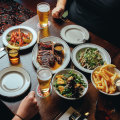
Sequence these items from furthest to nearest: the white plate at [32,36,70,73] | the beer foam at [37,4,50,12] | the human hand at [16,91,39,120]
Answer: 1. the beer foam at [37,4,50,12]
2. the white plate at [32,36,70,73]
3. the human hand at [16,91,39,120]

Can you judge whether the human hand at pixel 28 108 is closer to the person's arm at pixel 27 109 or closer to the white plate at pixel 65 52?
the person's arm at pixel 27 109

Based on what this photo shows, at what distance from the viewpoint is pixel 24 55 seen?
67.5 inches

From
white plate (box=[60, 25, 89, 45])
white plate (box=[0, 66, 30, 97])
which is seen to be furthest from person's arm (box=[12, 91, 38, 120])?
white plate (box=[60, 25, 89, 45])

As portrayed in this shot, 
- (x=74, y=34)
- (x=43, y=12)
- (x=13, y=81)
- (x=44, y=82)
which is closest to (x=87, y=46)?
(x=74, y=34)

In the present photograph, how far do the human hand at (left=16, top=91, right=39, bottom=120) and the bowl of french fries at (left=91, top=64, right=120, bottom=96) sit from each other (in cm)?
59

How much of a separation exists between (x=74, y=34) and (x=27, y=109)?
1.16 metres

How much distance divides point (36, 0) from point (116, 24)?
3.21 m

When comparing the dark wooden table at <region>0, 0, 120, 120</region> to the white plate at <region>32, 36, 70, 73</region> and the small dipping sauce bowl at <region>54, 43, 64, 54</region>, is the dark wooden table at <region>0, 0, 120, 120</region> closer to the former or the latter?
the white plate at <region>32, 36, 70, 73</region>

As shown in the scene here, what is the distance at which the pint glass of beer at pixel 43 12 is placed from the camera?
186 cm

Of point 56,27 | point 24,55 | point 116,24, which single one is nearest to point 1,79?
point 24,55

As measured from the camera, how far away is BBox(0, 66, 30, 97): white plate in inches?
54.7

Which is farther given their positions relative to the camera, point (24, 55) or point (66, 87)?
point (24, 55)

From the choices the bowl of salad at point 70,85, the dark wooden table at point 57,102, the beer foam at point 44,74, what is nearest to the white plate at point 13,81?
the dark wooden table at point 57,102

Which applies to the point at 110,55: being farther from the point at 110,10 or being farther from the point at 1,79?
the point at 1,79
